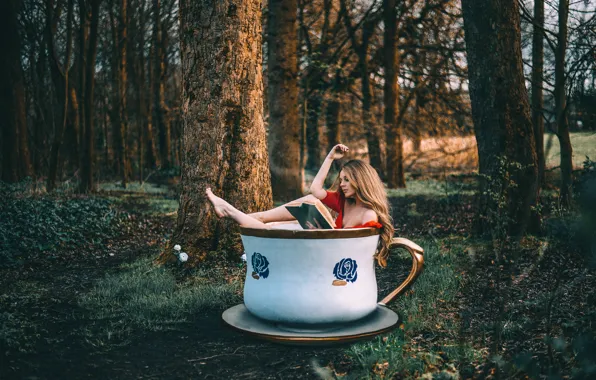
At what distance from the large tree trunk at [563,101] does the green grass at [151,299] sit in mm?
5619

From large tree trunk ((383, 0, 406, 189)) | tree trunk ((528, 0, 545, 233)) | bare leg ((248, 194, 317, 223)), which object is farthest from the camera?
large tree trunk ((383, 0, 406, 189))

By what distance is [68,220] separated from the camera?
25.0 ft

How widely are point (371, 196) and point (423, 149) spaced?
16.3 metres

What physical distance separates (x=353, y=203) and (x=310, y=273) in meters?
0.85

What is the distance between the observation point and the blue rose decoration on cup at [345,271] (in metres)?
2.97

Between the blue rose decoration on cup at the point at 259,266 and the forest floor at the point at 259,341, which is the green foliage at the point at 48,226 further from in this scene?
the blue rose decoration on cup at the point at 259,266

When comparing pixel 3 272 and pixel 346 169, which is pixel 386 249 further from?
pixel 3 272

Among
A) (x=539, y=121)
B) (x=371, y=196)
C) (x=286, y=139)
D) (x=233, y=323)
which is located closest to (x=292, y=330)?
(x=233, y=323)

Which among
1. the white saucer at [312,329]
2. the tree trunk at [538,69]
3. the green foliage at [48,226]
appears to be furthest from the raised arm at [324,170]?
the tree trunk at [538,69]

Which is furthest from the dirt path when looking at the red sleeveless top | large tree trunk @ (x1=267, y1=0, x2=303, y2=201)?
large tree trunk @ (x1=267, y1=0, x2=303, y2=201)

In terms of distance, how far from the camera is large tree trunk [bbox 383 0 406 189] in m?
14.5

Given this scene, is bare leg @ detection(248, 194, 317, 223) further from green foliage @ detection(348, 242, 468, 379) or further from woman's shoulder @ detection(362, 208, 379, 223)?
green foliage @ detection(348, 242, 468, 379)

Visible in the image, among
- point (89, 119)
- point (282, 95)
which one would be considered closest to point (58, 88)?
point (89, 119)

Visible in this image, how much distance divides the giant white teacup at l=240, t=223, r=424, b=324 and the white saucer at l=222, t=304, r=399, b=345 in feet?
0.22
